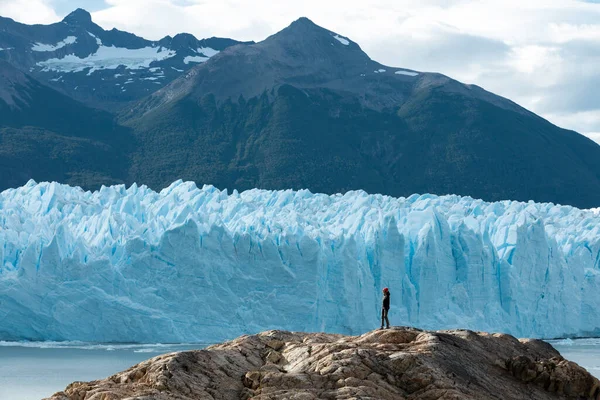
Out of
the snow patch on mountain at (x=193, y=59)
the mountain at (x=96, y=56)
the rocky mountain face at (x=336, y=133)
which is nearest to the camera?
the rocky mountain face at (x=336, y=133)

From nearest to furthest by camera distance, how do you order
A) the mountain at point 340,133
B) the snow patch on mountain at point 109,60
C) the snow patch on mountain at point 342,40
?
the mountain at point 340,133 < the snow patch on mountain at point 342,40 < the snow patch on mountain at point 109,60

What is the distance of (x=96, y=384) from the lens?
7996 mm

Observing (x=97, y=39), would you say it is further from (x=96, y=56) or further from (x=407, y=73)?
(x=407, y=73)

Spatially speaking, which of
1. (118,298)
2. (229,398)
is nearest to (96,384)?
(229,398)

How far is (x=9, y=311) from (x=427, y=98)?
55.4 m

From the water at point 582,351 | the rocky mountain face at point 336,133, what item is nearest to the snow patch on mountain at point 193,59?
the rocky mountain face at point 336,133

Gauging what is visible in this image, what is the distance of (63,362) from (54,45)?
82649mm

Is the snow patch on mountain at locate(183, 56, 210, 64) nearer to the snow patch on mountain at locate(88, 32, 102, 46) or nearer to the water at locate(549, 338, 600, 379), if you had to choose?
the snow patch on mountain at locate(88, 32, 102, 46)

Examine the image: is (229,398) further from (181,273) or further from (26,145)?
(26,145)

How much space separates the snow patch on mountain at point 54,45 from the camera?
318ft

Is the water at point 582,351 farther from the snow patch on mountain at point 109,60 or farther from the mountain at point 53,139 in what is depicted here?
the snow patch on mountain at point 109,60

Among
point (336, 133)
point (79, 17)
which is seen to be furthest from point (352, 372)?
point (79, 17)

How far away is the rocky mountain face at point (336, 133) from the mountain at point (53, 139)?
1.58ft

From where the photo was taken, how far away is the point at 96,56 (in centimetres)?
10150
